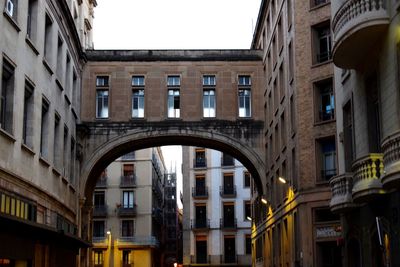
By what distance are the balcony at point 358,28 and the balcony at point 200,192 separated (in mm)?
54858

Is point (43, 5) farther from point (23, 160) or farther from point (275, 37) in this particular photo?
point (275, 37)

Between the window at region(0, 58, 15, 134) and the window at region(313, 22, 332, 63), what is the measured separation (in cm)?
1413

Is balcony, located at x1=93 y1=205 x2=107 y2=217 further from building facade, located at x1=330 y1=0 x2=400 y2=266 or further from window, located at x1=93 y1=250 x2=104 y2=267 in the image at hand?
building facade, located at x1=330 y1=0 x2=400 y2=266

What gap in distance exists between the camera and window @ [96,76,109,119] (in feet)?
136

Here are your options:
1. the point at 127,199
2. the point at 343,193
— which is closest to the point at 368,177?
the point at 343,193

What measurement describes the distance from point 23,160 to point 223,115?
19.1 meters

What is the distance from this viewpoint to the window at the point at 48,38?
29.0 meters

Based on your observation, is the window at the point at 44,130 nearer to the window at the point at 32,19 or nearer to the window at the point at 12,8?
the window at the point at 32,19

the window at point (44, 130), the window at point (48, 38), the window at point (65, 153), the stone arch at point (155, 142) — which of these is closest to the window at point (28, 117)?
the window at point (44, 130)

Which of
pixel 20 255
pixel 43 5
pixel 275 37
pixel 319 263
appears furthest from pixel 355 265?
pixel 275 37

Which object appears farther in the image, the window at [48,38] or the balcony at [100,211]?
the balcony at [100,211]

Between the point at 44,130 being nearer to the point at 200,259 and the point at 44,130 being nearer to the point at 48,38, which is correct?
the point at 48,38

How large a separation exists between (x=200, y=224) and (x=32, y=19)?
48.3m

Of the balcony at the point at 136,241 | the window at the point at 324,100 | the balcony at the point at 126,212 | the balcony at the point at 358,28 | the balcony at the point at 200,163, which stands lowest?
the balcony at the point at 136,241
